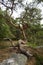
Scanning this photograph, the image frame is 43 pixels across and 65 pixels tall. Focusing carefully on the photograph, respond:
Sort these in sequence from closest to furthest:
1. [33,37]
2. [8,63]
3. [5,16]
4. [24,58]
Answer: [8,63], [24,58], [5,16], [33,37]

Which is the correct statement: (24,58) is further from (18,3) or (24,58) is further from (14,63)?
(18,3)

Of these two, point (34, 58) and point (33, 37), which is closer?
point (34, 58)

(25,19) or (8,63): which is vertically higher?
(25,19)

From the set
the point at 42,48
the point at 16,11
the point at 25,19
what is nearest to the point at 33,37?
the point at 25,19

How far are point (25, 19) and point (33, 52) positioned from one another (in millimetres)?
4738

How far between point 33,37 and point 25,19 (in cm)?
217

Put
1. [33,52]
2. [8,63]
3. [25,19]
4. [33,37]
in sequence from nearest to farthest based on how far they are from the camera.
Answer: [8,63] < [33,52] < [25,19] < [33,37]

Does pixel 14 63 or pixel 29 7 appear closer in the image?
pixel 14 63

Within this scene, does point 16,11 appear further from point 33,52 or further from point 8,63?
point 8,63

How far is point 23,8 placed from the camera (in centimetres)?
1061

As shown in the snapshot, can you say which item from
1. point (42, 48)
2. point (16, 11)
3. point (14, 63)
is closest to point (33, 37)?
point (16, 11)

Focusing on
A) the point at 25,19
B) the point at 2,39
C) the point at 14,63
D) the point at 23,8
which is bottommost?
the point at 2,39

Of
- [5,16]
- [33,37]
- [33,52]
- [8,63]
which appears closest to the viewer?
[8,63]

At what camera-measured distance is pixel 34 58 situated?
21.3 feet
